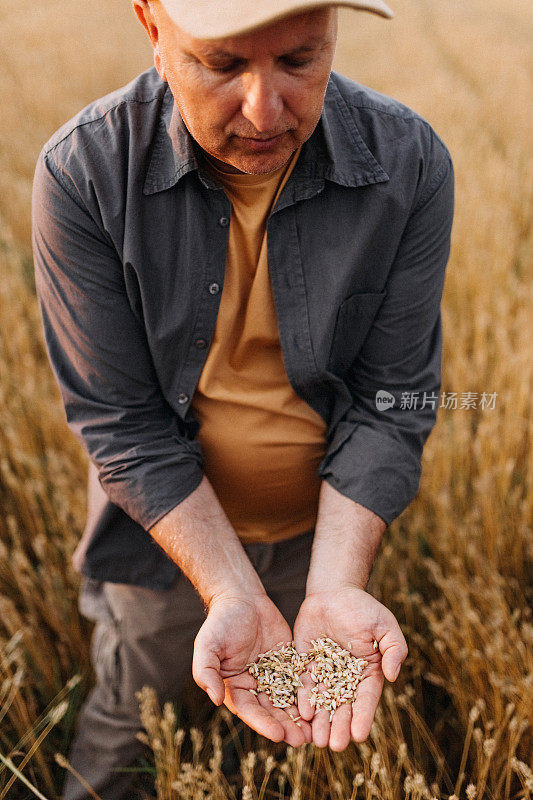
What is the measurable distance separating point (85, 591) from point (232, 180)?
1.15 m

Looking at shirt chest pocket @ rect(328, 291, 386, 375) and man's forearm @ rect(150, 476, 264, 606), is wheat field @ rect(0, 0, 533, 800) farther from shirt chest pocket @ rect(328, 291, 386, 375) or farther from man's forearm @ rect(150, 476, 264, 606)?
shirt chest pocket @ rect(328, 291, 386, 375)

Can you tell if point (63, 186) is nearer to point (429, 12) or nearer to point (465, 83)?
point (465, 83)

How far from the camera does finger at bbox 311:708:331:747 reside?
1.26 m

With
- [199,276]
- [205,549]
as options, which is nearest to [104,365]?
[199,276]

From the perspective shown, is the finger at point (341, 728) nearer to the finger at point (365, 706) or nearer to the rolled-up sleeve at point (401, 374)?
the finger at point (365, 706)

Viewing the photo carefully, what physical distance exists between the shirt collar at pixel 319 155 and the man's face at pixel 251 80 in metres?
0.14

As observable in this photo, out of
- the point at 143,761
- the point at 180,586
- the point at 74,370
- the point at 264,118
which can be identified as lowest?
the point at 143,761

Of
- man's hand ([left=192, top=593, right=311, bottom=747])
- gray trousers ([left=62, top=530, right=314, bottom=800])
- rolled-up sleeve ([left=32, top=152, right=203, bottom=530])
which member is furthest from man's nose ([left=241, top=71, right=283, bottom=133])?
gray trousers ([left=62, top=530, right=314, bottom=800])

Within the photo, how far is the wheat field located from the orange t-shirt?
19.0 inches

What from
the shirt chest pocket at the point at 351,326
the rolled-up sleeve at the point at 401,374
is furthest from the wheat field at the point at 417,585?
the shirt chest pocket at the point at 351,326

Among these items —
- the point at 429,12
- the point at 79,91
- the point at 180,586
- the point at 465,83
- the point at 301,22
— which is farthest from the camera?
the point at 429,12

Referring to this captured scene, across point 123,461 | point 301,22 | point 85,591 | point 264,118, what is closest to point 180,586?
point 85,591

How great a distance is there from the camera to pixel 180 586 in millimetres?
1768

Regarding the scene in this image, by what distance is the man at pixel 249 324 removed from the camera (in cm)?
130
